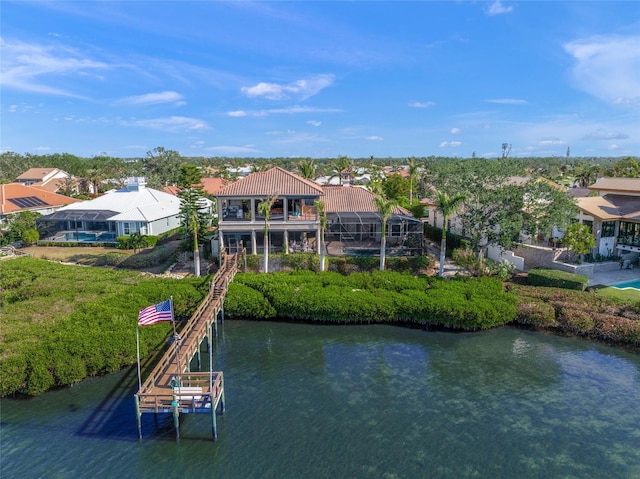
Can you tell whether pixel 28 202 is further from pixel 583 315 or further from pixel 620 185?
pixel 620 185

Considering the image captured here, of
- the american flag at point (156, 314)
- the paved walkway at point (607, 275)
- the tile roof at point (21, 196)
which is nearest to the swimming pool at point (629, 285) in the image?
the paved walkway at point (607, 275)

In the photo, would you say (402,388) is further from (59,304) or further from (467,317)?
(59,304)

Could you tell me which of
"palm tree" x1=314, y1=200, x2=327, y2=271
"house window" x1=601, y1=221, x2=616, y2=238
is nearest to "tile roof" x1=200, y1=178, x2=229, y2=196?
"palm tree" x1=314, y1=200, x2=327, y2=271

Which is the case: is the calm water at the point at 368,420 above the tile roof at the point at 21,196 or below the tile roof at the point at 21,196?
below

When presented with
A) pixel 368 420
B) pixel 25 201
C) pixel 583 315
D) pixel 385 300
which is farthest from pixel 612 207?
pixel 25 201

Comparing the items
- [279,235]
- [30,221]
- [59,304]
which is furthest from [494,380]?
[30,221]

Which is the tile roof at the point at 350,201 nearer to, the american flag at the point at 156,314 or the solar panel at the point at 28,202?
the american flag at the point at 156,314
